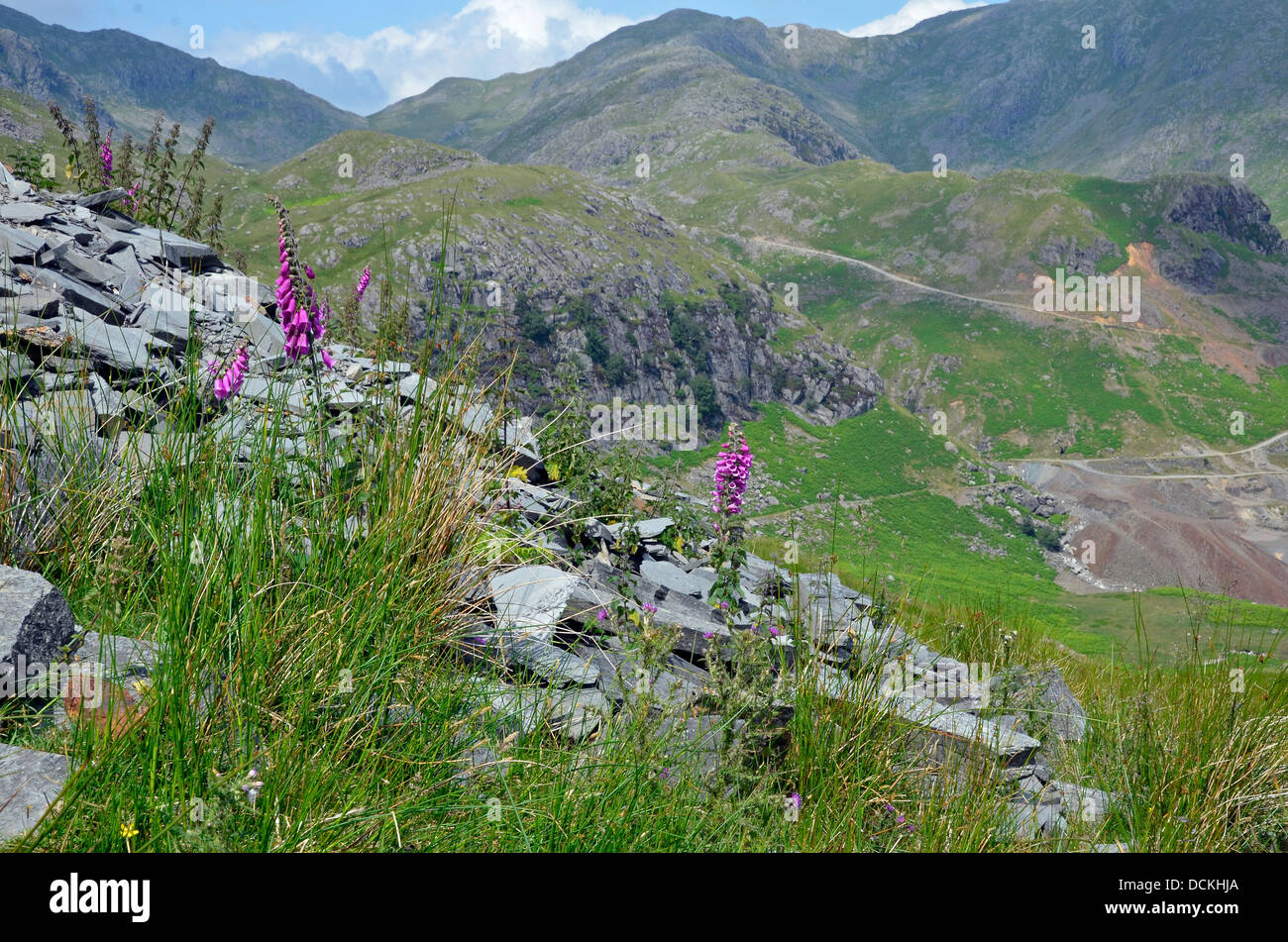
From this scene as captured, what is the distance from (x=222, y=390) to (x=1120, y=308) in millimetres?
179844

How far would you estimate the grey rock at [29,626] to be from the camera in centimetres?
273

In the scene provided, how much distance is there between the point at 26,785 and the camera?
88.7 inches

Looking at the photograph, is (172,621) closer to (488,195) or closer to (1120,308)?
(488,195)

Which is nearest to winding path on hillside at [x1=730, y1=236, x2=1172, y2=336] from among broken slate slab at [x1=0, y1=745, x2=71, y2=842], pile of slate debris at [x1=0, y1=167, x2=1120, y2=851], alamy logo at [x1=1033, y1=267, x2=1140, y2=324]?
alamy logo at [x1=1033, y1=267, x2=1140, y2=324]

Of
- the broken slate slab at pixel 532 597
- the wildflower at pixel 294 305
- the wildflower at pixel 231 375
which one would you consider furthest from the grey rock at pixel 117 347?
the broken slate slab at pixel 532 597

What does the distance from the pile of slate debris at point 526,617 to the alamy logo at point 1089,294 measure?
166943 millimetres

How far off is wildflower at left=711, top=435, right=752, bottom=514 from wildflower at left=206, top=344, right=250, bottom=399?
4.24 meters

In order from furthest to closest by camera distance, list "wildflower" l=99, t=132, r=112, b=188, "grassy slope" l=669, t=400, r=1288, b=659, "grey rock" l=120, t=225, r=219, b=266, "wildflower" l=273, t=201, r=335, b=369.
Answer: "grassy slope" l=669, t=400, r=1288, b=659 < "wildflower" l=99, t=132, r=112, b=188 < "grey rock" l=120, t=225, r=219, b=266 < "wildflower" l=273, t=201, r=335, b=369

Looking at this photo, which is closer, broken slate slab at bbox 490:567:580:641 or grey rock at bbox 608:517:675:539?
broken slate slab at bbox 490:567:580:641

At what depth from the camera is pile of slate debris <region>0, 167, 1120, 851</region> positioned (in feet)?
9.83

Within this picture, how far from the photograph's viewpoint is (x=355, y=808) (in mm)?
2486

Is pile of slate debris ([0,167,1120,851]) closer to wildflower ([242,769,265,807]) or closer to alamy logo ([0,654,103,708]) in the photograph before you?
alamy logo ([0,654,103,708])

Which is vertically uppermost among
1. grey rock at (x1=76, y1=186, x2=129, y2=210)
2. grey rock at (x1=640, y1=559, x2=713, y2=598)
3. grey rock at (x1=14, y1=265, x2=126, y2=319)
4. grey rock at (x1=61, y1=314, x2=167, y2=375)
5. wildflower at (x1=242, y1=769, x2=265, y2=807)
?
grey rock at (x1=76, y1=186, x2=129, y2=210)
